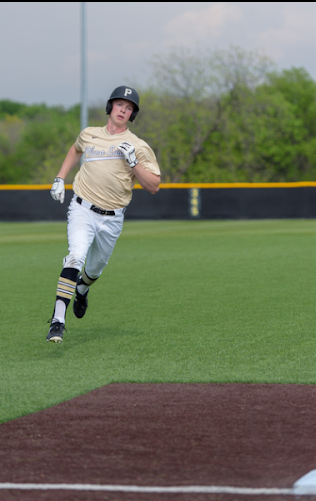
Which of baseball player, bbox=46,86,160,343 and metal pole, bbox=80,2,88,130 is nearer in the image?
baseball player, bbox=46,86,160,343

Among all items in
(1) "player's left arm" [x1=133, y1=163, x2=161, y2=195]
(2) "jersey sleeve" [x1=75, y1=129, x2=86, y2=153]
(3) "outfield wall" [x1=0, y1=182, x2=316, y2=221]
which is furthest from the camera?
(3) "outfield wall" [x1=0, y1=182, x2=316, y2=221]

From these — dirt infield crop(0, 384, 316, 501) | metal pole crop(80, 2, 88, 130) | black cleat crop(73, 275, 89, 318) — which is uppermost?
metal pole crop(80, 2, 88, 130)

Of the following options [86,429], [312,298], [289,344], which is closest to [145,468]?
[86,429]

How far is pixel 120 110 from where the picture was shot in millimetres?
6637

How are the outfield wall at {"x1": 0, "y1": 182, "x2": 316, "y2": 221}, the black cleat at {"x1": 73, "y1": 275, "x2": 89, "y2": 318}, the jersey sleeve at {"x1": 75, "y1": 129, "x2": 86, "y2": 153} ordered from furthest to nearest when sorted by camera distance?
the outfield wall at {"x1": 0, "y1": 182, "x2": 316, "y2": 221} → the black cleat at {"x1": 73, "y1": 275, "x2": 89, "y2": 318} → the jersey sleeve at {"x1": 75, "y1": 129, "x2": 86, "y2": 153}

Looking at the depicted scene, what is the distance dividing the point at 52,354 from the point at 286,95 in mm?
78078

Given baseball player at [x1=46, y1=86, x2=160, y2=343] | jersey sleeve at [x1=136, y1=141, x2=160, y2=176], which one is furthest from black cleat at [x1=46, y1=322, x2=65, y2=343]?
jersey sleeve at [x1=136, y1=141, x2=160, y2=176]

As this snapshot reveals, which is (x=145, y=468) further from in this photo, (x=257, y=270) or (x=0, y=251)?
(x=0, y=251)

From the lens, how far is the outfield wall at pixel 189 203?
99.1 feet

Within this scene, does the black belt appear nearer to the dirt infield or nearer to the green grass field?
the green grass field

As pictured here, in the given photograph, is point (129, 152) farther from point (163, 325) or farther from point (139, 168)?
point (163, 325)

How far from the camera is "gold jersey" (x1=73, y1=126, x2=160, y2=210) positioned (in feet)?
21.4

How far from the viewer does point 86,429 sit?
3736 mm

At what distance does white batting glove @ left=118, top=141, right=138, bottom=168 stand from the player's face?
466 mm
